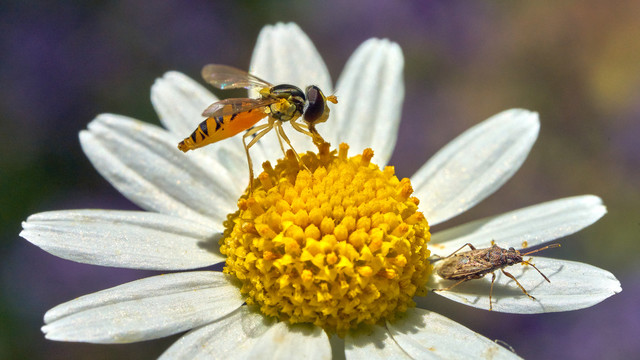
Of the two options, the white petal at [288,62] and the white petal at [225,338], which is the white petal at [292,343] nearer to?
the white petal at [225,338]

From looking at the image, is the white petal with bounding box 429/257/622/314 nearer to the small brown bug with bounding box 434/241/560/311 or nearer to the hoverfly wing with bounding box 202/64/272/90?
the small brown bug with bounding box 434/241/560/311

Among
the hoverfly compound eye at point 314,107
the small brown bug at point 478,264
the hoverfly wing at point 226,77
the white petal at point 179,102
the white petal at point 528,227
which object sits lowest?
the small brown bug at point 478,264

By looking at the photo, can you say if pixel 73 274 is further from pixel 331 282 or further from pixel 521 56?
pixel 521 56

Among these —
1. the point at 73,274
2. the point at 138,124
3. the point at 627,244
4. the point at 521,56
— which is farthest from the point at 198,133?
the point at 521,56

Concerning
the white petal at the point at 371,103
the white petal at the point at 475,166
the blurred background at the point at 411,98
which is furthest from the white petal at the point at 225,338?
the blurred background at the point at 411,98

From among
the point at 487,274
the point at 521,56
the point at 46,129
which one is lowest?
the point at 487,274

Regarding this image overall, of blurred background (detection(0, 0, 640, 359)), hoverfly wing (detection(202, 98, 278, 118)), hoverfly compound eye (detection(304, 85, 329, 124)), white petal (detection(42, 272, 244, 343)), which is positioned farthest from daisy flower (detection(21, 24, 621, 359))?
blurred background (detection(0, 0, 640, 359))
